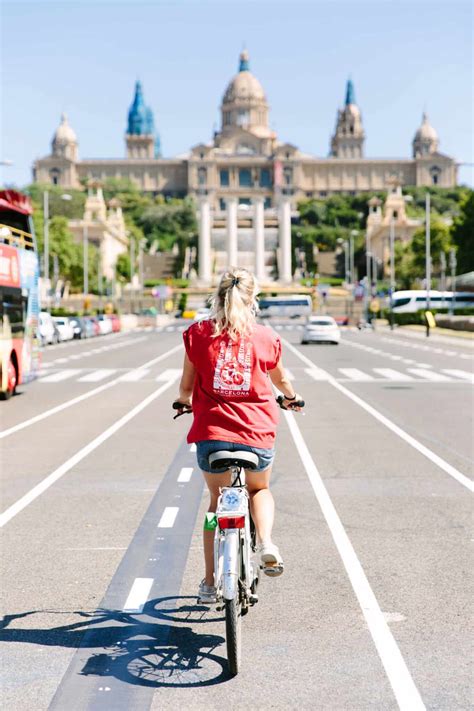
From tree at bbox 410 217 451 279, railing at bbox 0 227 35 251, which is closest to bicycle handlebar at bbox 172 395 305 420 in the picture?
railing at bbox 0 227 35 251

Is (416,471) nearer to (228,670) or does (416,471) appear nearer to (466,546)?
(466,546)

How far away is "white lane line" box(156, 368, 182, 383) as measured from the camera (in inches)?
1109

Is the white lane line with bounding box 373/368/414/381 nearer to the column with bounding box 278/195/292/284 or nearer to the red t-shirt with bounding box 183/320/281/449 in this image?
the red t-shirt with bounding box 183/320/281/449

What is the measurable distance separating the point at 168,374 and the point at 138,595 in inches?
912

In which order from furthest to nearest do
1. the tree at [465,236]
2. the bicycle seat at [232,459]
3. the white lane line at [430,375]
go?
the tree at [465,236] → the white lane line at [430,375] → the bicycle seat at [232,459]

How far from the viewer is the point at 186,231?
200 m

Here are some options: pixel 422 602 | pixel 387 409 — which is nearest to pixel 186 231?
pixel 387 409

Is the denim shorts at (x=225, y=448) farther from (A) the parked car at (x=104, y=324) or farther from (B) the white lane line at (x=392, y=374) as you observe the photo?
(A) the parked car at (x=104, y=324)

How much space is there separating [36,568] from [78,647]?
1842 millimetres

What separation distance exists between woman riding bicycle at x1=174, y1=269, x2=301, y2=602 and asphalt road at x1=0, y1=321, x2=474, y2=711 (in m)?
0.55

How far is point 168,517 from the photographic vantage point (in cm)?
929

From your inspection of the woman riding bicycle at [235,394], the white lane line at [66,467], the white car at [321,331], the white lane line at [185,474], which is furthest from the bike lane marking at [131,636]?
the white car at [321,331]

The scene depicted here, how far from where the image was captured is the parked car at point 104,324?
72.9 metres

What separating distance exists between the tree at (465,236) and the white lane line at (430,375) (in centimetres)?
6419
